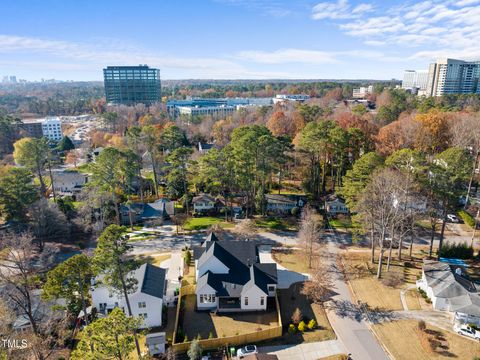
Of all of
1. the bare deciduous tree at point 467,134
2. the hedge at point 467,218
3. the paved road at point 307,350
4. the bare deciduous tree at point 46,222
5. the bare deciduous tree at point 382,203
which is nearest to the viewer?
the paved road at point 307,350

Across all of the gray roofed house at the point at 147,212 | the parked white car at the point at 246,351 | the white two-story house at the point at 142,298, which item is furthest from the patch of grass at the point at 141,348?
the gray roofed house at the point at 147,212

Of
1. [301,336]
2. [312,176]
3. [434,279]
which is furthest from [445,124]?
[301,336]

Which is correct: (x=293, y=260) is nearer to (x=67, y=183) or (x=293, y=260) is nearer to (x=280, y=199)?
(x=280, y=199)

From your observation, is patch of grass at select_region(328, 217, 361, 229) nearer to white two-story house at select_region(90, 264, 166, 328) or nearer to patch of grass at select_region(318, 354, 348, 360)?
patch of grass at select_region(318, 354, 348, 360)

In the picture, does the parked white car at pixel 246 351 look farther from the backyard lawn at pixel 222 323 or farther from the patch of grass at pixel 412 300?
the patch of grass at pixel 412 300

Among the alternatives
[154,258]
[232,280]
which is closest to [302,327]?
[232,280]

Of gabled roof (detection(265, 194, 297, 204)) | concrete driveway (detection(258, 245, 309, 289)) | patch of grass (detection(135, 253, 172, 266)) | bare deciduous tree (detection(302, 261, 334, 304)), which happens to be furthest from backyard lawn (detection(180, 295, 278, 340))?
gabled roof (detection(265, 194, 297, 204))
